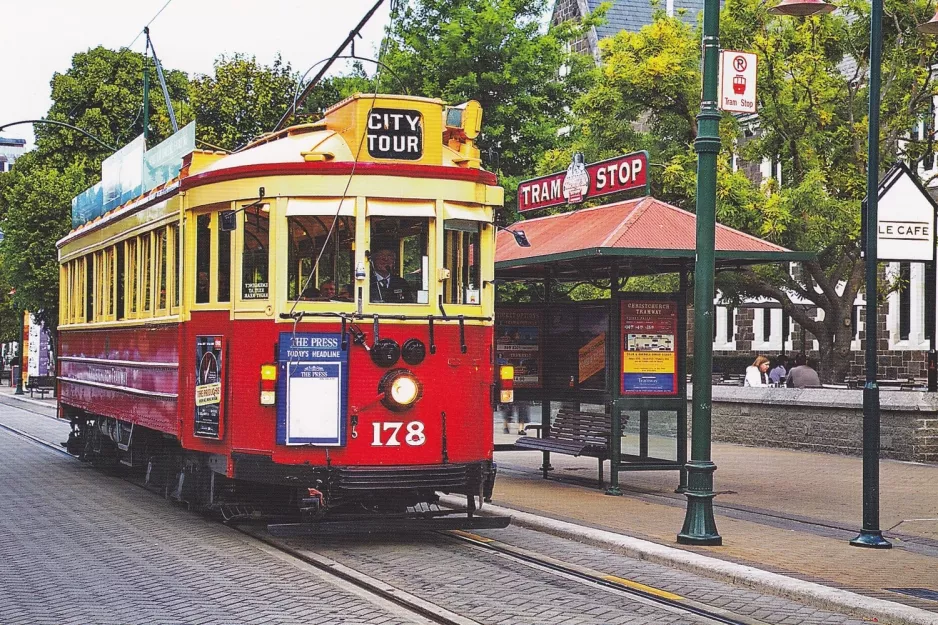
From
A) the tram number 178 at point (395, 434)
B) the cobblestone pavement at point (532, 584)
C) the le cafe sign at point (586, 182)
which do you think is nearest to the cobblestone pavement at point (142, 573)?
the cobblestone pavement at point (532, 584)

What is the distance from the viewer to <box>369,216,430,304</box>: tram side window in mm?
11047

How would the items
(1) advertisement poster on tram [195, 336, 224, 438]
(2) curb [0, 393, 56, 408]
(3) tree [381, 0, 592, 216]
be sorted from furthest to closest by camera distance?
(2) curb [0, 393, 56, 408] < (3) tree [381, 0, 592, 216] < (1) advertisement poster on tram [195, 336, 224, 438]

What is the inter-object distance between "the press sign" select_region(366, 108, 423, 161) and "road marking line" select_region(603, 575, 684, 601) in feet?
12.4

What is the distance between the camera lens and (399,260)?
11.2 m

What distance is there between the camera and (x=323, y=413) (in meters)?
10.8

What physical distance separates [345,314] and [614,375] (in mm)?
5019

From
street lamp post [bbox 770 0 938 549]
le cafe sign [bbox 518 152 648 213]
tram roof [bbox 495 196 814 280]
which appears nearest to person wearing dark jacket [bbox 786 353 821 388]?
Answer: tram roof [bbox 495 196 814 280]

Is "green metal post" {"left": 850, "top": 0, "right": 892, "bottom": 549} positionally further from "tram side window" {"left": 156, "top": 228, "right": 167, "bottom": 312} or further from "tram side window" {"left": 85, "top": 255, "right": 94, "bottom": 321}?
"tram side window" {"left": 85, "top": 255, "right": 94, "bottom": 321}

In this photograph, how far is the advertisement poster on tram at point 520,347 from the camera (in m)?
17.2

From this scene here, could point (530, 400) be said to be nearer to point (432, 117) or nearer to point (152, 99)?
point (432, 117)

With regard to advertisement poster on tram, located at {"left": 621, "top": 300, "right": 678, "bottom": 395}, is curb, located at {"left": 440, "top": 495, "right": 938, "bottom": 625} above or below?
below

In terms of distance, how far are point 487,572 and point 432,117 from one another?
3884 mm

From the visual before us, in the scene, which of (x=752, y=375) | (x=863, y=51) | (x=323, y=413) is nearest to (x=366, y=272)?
(x=323, y=413)

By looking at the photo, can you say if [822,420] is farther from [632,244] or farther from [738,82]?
[738,82]
